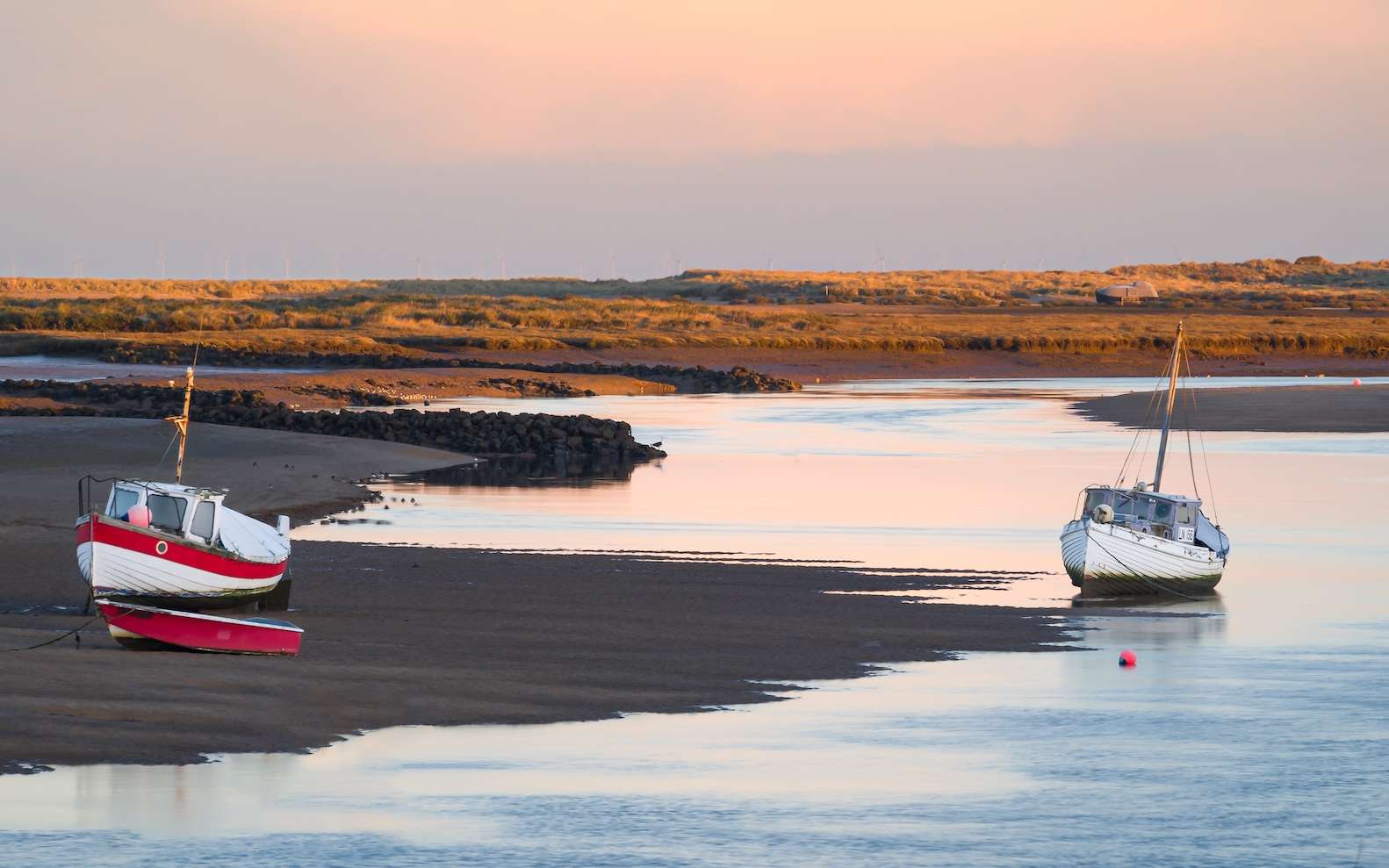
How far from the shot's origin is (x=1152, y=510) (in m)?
26.7

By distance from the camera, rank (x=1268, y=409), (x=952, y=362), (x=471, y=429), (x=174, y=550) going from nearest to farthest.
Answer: (x=174, y=550) → (x=471, y=429) → (x=1268, y=409) → (x=952, y=362)

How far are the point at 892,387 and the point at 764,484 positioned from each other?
47.5 metres

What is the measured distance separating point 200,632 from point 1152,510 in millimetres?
13486

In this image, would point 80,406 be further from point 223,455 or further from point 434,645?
point 434,645

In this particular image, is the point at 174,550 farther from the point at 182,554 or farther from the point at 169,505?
the point at 169,505

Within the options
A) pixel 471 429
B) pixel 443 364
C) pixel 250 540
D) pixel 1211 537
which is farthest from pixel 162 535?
pixel 443 364

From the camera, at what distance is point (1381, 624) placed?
23.0 m

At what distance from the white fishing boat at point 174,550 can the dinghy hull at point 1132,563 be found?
10099 millimetres

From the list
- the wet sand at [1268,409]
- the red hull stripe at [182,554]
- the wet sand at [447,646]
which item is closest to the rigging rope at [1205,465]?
the wet sand at [1268,409]

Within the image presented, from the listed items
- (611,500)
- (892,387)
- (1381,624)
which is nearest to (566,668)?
(1381,624)

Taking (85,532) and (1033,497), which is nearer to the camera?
(85,532)

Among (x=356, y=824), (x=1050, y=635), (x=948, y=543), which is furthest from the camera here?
(x=948, y=543)

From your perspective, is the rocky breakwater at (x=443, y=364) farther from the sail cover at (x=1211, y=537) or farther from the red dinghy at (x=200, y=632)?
the red dinghy at (x=200, y=632)

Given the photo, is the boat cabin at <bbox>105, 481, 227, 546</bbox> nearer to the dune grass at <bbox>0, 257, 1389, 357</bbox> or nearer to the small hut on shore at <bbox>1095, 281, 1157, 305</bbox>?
the dune grass at <bbox>0, 257, 1389, 357</bbox>
